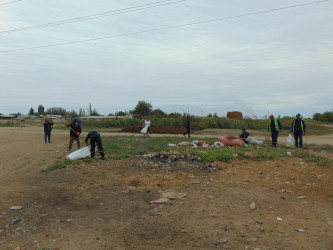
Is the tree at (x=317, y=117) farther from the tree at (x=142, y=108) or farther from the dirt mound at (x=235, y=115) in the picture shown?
the tree at (x=142, y=108)

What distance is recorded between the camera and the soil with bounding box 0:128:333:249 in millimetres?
4141

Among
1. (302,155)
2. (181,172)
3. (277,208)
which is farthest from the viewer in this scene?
(302,155)

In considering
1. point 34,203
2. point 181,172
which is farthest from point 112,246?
point 181,172

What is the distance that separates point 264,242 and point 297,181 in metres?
3.72

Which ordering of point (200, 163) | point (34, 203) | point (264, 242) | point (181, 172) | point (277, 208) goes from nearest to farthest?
point (264, 242) → point (277, 208) → point (34, 203) → point (181, 172) → point (200, 163)

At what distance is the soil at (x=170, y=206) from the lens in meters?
4.14

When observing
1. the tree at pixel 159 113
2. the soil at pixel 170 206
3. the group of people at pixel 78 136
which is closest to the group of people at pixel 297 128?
the soil at pixel 170 206

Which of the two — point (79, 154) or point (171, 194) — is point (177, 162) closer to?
point (171, 194)

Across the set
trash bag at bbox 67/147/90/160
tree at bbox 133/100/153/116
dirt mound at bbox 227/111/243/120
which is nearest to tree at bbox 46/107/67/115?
tree at bbox 133/100/153/116

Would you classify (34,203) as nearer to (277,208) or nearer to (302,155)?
(277,208)

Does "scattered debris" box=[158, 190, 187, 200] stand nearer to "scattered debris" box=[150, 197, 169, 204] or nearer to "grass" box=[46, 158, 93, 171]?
"scattered debris" box=[150, 197, 169, 204]

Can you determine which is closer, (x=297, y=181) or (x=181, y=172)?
(x=297, y=181)

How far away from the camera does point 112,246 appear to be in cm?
399

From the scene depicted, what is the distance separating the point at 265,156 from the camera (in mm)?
9492
